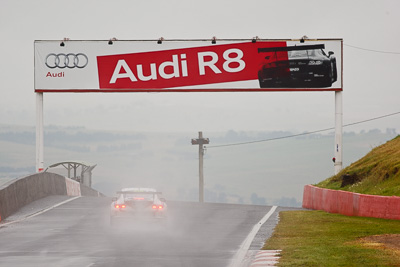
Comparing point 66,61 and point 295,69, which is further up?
point 66,61

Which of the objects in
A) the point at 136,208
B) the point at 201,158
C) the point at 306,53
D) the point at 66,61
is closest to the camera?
the point at 136,208

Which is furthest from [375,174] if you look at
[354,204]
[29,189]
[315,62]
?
[29,189]

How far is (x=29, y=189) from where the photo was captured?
32594mm

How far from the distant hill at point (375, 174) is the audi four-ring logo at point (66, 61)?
14877 millimetres

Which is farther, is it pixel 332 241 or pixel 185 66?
pixel 185 66

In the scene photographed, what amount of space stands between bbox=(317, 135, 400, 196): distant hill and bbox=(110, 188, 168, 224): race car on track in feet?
32.7

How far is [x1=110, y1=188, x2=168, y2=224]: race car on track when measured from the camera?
2220 cm

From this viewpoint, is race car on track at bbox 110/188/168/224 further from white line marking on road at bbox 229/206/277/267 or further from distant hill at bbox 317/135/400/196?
distant hill at bbox 317/135/400/196

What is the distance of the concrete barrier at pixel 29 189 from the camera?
91.2ft

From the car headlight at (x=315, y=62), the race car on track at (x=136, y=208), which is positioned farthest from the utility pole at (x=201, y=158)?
the race car on track at (x=136, y=208)

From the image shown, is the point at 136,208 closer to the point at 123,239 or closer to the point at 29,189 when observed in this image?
the point at 123,239

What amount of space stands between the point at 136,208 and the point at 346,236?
594cm

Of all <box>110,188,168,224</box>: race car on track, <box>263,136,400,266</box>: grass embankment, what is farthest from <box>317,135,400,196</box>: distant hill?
<box>110,188,168,224</box>: race car on track

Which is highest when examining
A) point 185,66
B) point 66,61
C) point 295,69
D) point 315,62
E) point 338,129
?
point 66,61
